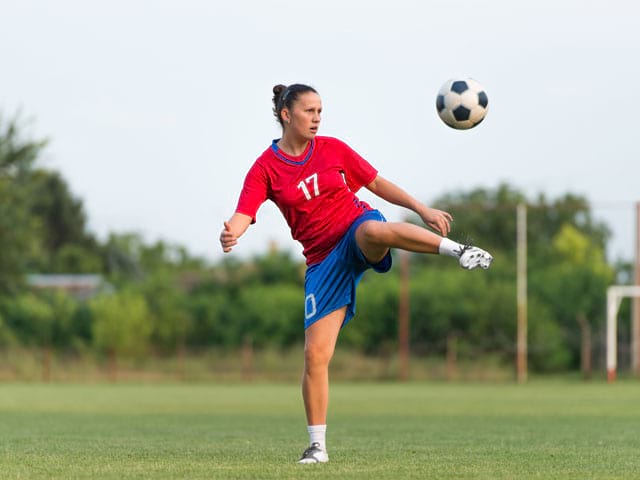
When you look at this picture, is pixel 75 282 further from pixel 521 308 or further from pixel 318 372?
pixel 318 372

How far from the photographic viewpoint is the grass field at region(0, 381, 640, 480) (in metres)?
6.85

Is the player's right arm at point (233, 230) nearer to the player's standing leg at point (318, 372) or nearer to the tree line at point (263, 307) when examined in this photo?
the player's standing leg at point (318, 372)

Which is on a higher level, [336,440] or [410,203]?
[410,203]

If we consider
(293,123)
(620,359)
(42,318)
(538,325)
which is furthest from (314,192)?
(42,318)

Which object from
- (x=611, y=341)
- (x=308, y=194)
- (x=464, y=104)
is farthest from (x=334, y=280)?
(x=611, y=341)

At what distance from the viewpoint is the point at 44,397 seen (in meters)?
24.7

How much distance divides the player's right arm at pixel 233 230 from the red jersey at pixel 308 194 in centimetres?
10

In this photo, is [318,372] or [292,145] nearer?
[318,372]

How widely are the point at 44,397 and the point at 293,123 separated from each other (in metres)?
18.5

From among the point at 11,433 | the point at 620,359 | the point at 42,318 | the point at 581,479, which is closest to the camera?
the point at 581,479

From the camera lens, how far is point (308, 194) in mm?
7504

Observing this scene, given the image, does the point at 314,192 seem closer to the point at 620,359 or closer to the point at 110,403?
the point at 110,403

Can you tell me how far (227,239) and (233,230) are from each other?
0.07 metres

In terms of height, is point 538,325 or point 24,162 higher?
point 24,162
